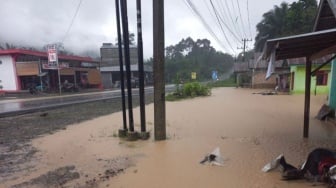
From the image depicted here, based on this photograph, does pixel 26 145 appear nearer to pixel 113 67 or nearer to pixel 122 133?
pixel 122 133

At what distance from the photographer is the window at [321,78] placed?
19.1 meters

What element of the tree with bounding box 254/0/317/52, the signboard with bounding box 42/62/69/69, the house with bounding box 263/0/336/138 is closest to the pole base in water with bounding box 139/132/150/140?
the house with bounding box 263/0/336/138

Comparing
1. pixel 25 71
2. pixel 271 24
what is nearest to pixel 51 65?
pixel 25 71

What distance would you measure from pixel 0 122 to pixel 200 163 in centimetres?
837

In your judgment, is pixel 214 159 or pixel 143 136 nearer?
pixel 214 159

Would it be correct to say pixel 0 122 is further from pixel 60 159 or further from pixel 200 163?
pixel 200 163

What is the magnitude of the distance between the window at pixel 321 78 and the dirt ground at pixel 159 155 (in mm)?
12300

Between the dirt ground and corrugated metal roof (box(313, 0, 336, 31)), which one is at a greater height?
corrugated metal roof (box(313, 0, 336, 31))

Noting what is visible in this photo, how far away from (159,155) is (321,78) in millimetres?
18358

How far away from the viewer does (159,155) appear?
5414 millimetres

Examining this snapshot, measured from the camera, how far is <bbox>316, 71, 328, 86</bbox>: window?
19.1 meters

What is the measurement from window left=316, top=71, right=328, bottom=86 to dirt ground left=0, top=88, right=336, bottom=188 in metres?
12.3

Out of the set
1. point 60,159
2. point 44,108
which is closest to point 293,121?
point 60,159

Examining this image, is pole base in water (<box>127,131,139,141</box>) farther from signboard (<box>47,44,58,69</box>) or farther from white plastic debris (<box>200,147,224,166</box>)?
signboard (<box>47,44,58,69</box>)
